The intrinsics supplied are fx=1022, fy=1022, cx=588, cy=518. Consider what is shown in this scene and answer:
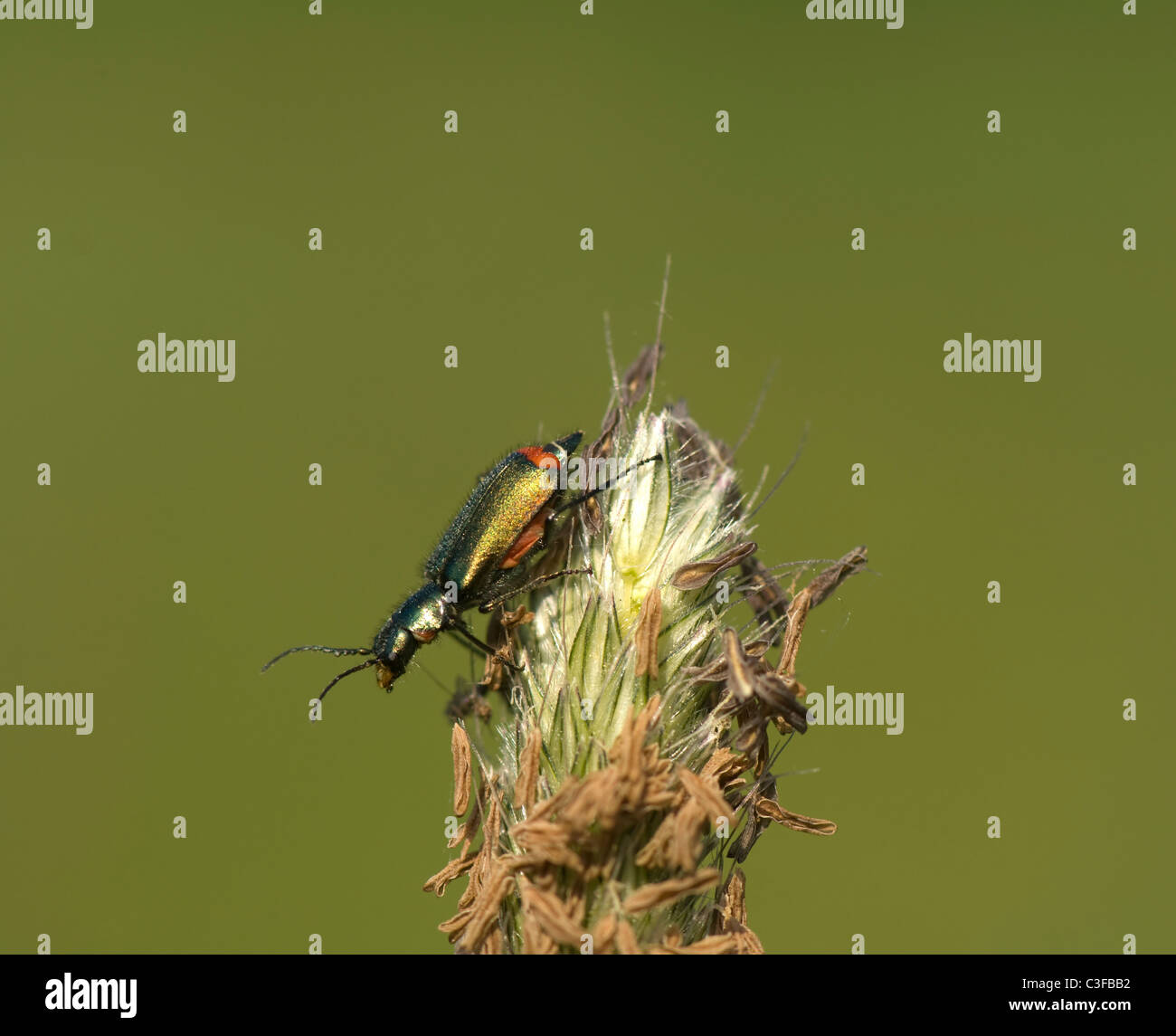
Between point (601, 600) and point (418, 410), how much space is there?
24.6 feet

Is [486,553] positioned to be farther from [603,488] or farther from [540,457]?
[603,488]

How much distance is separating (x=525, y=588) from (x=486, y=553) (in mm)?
295

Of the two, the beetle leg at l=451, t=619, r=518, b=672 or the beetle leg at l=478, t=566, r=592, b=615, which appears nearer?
the beetle leg at l=478, t=566, r=592, b=615

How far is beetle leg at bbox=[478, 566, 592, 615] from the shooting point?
405cm

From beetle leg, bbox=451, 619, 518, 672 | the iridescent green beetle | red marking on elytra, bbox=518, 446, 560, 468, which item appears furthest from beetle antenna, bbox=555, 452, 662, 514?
beetle leg, bbox=451, 619, 518, 672

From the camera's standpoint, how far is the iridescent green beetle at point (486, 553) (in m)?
4.45

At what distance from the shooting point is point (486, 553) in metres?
4.48

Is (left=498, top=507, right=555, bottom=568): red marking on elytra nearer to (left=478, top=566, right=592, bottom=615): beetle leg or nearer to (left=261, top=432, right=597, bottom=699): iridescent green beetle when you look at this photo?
(left=261, top=432, right=597, bottom=699): iridescent green beetle

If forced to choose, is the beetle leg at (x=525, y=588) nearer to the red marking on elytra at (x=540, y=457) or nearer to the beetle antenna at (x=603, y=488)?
the beetle antenna at (x=603, y=488)

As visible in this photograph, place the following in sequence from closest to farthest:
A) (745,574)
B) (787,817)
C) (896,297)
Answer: (787,817)
(745,574)
(896,297)

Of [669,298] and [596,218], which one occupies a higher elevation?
[596,218]
